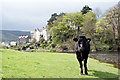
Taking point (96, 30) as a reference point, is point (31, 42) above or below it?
below

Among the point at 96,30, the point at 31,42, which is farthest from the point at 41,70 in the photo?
the point at 31,42

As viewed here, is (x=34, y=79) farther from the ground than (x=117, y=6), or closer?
closer

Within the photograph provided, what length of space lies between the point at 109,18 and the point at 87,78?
35.9 metres

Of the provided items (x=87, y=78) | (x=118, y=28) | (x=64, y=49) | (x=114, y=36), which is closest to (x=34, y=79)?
(x=87, y=78)

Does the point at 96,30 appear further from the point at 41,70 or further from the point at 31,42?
the point at 31,42

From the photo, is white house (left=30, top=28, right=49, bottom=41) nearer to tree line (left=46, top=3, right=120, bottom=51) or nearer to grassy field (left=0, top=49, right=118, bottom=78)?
tree line (left=46, top=3, right=120, bottom=51)

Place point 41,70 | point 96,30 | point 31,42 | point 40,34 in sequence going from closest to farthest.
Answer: point 41,70 < point 96,30 < point 31,42 < point 40,34

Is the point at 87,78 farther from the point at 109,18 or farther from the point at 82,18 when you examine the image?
the point at 82,18

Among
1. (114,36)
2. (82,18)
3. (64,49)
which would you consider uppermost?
(82,18)

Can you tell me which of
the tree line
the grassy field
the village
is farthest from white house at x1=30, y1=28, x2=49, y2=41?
the grassy field

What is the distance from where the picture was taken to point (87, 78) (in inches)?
286

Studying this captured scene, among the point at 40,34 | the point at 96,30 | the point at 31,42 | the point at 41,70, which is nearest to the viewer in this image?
Answer: the point at 41,70

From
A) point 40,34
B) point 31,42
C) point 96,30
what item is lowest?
point 31,42

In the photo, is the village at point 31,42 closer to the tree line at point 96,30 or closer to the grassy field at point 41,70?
the tree line at point 96,30
